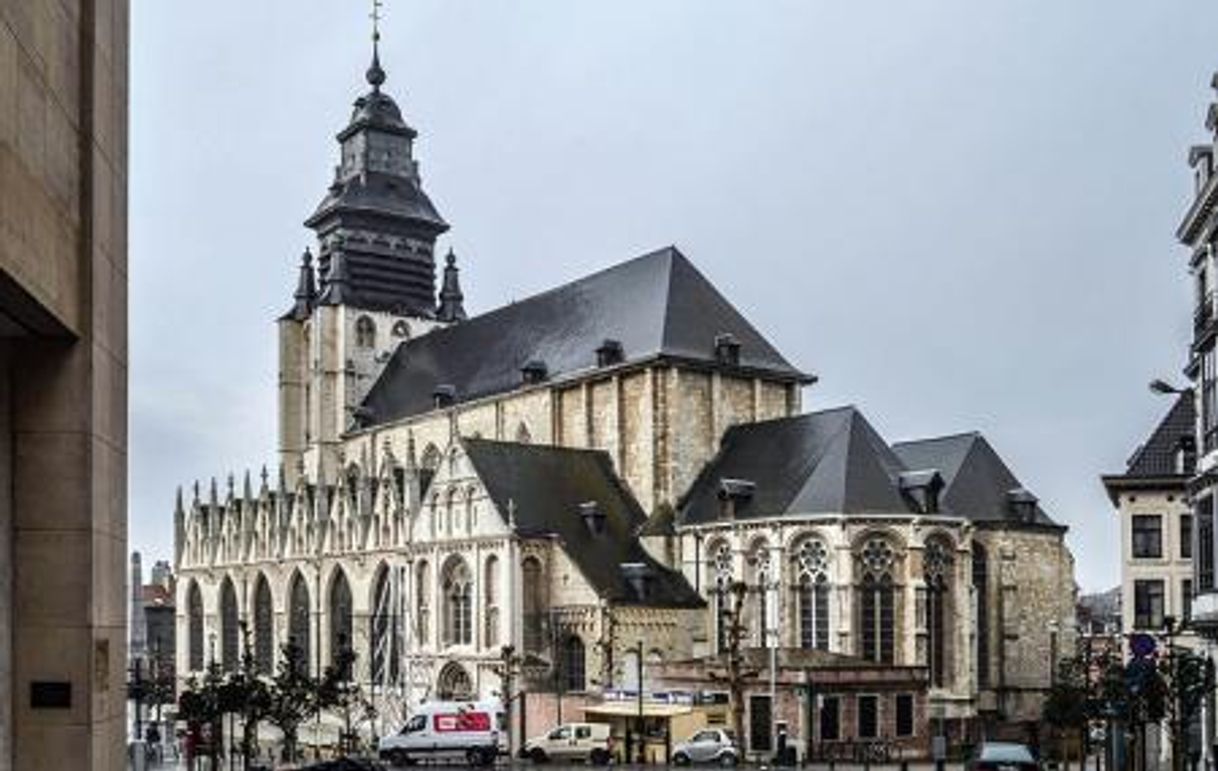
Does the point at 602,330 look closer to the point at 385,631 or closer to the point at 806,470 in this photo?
the point at 806,470

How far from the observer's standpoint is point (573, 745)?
61906 mm

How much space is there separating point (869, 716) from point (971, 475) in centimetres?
1762

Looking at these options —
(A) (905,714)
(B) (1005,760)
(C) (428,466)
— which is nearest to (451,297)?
(C) (428,466)

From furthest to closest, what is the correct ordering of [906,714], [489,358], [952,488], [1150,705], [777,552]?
[489,358], [952,488], [777,552], [906,714], [1150,705]

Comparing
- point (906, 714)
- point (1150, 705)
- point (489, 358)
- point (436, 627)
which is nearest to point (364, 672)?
point (436, 627)

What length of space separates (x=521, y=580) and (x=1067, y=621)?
78.0ft

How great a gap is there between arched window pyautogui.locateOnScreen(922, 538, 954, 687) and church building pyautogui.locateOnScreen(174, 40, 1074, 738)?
11cm

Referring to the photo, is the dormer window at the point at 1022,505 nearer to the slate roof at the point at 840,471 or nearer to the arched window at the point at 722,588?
the slate roof at the point at 840,471

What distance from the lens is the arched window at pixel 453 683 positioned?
7850cm

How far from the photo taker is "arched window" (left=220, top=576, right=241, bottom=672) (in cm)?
11012

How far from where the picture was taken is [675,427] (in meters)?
81.7

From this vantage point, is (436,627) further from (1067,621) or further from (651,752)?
(1067,621)

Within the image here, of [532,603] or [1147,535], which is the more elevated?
[1147,535]

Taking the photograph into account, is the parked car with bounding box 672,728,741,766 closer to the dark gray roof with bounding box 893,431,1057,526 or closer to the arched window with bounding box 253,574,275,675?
the dark gray roof with bounding box 893,431,1057,526
